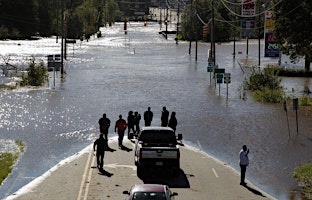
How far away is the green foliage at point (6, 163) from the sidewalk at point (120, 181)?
1.57 m

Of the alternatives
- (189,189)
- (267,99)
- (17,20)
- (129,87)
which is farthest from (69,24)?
(189,189)

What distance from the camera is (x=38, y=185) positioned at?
2078 centimetres

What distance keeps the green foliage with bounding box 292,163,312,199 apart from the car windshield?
20.8 ft

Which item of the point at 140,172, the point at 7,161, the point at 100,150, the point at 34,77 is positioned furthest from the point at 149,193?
the point at 34,77

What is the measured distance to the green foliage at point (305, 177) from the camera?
20.8 metres

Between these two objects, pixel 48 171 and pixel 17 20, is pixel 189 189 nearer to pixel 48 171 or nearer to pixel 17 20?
pixel 48 171

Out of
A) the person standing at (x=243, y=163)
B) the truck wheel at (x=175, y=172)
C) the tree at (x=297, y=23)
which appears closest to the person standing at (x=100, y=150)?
the truck wheel at (x=175, y=172)

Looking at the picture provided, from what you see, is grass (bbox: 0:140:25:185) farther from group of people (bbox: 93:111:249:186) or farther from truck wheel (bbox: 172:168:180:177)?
truck wheel (bbox: 172:168:180:177)

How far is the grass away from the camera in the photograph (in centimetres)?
2289

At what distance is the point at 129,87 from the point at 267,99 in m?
13.0

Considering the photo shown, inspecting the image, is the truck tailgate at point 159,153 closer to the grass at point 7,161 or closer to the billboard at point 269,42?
the grass at point 7,161

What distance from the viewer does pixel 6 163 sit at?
80.7ft

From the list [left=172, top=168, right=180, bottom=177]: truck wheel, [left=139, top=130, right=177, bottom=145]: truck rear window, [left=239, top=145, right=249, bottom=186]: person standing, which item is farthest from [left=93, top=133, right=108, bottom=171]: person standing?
[left=239, top=145, right=249, bottom=186]: person standing

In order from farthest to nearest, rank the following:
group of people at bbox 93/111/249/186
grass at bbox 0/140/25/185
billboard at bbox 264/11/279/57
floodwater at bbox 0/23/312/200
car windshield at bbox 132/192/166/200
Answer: billboard at bbox 264/11/279/57 < floodwater at bbox 0/23/312/200 < grass at bbox 0/140/25/185 < group of people at bbox 93/111/249/186 < car windshield at bbox 132/192/166/200
